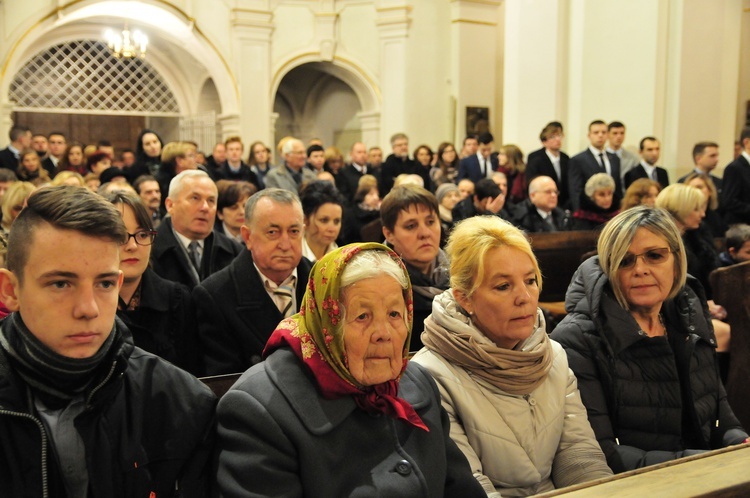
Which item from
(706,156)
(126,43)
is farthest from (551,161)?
(126,43)

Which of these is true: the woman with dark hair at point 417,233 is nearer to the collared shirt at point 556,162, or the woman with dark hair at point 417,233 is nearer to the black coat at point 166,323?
the black coat at point 166,323

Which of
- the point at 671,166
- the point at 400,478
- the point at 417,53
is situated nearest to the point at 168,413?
the point at 400,478

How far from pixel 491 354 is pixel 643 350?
68cm

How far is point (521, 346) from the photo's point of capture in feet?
8.18

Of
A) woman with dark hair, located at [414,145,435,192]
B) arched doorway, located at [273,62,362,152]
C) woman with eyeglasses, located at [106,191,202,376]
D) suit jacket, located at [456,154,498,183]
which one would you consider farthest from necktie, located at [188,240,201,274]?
arched doorway, located at [273,62,362,152]

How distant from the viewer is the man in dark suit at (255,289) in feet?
10.2

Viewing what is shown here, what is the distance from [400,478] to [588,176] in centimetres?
641

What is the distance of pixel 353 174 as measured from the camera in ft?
32.9

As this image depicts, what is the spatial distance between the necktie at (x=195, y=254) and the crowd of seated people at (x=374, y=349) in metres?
0.02

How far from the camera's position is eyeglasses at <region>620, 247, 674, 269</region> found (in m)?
2.79

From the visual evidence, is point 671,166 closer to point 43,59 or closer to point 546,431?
point 546,431

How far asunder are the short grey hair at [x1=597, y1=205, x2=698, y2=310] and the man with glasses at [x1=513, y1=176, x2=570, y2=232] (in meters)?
3.57

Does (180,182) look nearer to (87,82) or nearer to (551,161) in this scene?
(551,161)

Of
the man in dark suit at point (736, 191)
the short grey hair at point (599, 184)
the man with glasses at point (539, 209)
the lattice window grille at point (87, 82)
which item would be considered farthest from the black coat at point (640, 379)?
the lattice window grille at point (87, 82)
